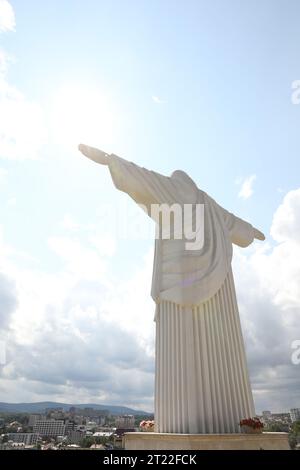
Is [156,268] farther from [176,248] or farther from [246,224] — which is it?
[246,224]

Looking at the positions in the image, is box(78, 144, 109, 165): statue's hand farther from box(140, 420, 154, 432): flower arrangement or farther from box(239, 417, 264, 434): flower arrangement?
box(239, 417, 264, 434): flower arrangement

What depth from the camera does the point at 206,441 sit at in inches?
199

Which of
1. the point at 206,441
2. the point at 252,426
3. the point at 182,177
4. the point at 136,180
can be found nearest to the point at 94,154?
the point at 136,180

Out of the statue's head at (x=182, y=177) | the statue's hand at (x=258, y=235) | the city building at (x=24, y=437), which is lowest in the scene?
the city building at (x=24, y=437)

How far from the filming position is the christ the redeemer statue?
594 cm

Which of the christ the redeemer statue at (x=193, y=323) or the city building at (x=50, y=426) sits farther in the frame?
the city building at (x=50, y=426)

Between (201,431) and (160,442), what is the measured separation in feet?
2.61

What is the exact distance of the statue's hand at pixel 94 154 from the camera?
7.45 meters

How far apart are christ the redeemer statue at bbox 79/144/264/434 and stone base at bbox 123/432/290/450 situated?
0.50m

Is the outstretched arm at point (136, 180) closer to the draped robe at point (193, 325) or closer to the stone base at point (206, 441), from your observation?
the draped robe at point (193, 325)

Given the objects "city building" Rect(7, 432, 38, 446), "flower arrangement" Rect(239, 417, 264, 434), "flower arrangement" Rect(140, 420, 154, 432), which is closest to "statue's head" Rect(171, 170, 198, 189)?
"flower arrangement" Rect(239, 417, 264, 434)

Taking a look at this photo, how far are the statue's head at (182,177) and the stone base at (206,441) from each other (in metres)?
5.65

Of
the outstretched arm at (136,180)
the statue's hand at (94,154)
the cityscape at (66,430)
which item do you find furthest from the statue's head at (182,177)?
the cityscape at (66,430)
